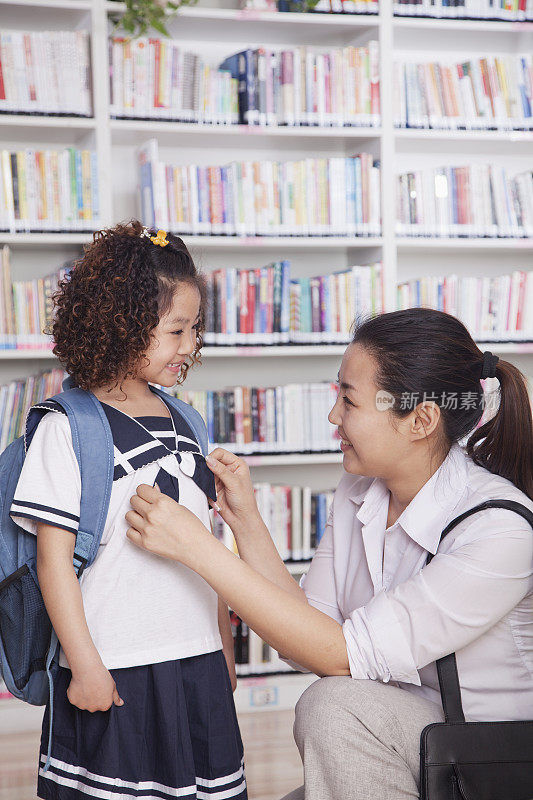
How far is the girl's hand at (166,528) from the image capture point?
128 centimetres

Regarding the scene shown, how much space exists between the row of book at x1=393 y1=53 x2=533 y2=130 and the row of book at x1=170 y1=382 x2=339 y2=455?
1.08 meters

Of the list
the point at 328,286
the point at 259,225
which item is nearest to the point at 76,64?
the point at 259,225

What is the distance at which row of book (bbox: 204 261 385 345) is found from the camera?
305 centimetres

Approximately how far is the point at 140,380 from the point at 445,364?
1.84 feet

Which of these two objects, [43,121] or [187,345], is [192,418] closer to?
[187,345]

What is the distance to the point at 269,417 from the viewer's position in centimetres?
313

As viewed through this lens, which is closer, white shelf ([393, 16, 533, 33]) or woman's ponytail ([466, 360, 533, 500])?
woman's ponytail ([466, 360, 533, 500])

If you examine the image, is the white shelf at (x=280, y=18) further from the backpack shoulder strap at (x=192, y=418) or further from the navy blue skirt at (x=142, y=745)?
the navy blue skirt at (x=142, y=745)

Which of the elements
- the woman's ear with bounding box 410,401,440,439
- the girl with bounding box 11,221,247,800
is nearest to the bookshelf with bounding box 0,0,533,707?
the girl with bounding box 11,221,247,800

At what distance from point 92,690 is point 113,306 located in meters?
0.64

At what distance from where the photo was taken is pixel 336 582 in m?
1.62

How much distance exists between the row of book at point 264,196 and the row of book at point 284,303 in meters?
0.16

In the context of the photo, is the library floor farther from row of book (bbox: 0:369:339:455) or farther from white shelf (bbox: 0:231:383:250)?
white shelf (bbox: 0:231:383:250)

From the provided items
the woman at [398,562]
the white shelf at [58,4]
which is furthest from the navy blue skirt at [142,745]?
the white shelf at [58,4]
